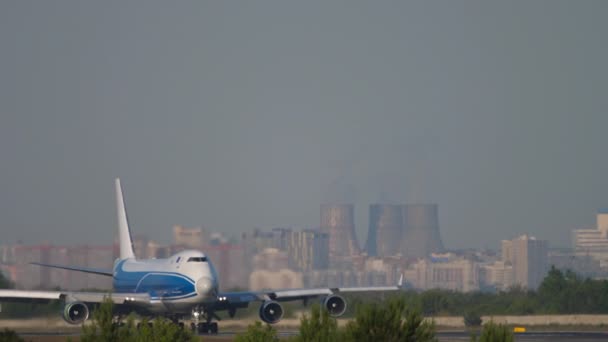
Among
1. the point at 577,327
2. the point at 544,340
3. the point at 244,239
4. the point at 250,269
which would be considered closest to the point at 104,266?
the point at 250,269

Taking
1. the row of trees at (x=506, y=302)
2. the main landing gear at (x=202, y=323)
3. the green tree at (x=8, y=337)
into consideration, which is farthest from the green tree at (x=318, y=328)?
the row of trees at (x=506, y=302)

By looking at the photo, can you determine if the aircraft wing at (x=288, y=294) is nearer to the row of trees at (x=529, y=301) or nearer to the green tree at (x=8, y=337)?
the row of trees at (x=529, y=301)

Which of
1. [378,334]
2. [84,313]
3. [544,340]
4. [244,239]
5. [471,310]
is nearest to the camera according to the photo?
[378,334]

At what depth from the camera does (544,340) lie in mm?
56250

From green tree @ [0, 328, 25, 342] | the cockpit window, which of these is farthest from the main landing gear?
green tree @ [0, 328, 25, 342]

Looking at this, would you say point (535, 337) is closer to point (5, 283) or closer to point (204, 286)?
point (204, 286)

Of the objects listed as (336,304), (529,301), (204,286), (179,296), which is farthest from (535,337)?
(529,301)

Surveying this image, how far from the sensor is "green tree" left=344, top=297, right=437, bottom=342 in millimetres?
31781

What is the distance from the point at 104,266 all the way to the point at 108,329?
2505 inches

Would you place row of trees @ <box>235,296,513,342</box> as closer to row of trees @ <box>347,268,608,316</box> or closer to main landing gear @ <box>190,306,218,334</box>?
main landing gear @ <box>190,306,218,334</box>

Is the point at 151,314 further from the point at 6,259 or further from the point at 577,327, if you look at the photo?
the point at 6,259

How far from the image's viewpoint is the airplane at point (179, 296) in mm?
63375

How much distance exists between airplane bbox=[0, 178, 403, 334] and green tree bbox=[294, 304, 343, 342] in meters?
28.0

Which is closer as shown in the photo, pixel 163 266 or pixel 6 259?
pixel 163 266
